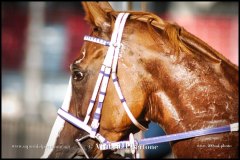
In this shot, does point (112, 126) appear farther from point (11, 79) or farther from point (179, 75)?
point (11, 79)

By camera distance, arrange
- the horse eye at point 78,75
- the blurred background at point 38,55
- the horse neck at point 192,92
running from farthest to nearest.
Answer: the blurred background at point 38,55 < the horse eye at point 78,75 < the horse neck at point 192,92

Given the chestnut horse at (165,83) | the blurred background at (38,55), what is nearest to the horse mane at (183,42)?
the chestnut horse at (165,83)

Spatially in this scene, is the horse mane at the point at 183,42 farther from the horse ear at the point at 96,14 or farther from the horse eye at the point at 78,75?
the horse eye at the point at 78,75

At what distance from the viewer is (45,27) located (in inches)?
269

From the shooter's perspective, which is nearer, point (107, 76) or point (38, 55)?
point (107, 76)

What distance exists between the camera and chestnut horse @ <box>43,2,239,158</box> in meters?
1.64

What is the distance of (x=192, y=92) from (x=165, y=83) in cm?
12

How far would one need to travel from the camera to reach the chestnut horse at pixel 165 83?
5.38ft

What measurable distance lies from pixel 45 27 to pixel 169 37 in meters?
5.41

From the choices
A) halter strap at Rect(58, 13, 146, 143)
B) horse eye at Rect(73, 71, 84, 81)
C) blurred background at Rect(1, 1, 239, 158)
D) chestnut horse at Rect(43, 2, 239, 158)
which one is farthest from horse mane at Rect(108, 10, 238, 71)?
blurred background at Rect(1, 1, 239, 158)

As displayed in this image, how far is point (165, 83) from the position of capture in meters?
1.67

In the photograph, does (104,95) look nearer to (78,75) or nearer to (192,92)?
(78,75)

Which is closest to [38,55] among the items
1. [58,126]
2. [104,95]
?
[58,126]

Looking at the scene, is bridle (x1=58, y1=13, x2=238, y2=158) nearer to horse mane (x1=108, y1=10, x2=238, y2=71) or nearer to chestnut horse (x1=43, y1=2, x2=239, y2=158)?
chestnut horse (x1=43, y1=2, x2=239, y2=158)
